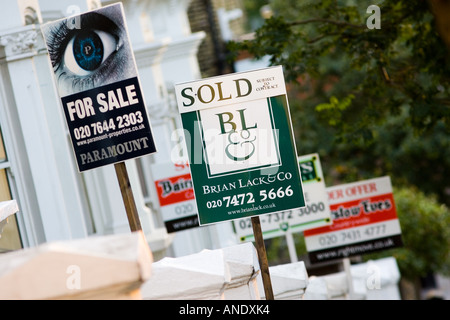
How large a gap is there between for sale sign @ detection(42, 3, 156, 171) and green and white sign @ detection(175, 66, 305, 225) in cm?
49

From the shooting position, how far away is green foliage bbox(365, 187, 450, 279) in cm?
2694

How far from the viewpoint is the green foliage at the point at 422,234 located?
26.9m

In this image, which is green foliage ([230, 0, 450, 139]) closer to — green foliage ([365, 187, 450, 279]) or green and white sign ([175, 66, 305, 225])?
green and white sign ([175, 66, 305, 225])

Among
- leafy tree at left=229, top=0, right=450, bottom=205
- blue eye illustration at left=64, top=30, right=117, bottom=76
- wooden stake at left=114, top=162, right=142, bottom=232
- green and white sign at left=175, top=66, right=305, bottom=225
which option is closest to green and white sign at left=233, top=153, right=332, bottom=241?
leafy tree at left=229, top=0, right=450, bottom=205

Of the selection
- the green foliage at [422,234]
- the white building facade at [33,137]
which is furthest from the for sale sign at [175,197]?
the green foliage at [422,234]

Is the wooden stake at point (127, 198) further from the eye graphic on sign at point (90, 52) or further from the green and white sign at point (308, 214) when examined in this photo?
the green and white sign at point (308, 214)

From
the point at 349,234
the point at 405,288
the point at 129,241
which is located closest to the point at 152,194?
the point at 349,234

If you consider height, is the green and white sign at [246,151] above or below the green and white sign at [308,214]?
above

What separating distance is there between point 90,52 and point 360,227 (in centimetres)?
749

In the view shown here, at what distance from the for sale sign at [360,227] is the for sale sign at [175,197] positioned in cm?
186

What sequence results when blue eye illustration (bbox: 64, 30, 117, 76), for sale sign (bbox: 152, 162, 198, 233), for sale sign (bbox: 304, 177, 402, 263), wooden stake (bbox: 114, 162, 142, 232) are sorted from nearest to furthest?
blue eye illustration (bbox: 64, 30, 117, 76) → wooden stake (bbox: 114, 162, 142, 232) → for sale sign (bbox: 304, 177, 402, 263) → for sale sign (bbox: 152, 162, 198, 233)

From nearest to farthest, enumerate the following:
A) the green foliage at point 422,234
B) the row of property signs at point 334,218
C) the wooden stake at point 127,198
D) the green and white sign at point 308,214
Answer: the wooden stake at point 127,198, the green and white sign at point 308,214, the row of property signs at point 334,218, the green foliage at point 422,234

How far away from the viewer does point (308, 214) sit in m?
12.5

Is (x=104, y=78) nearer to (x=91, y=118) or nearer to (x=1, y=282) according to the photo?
(x=91, y=118)
